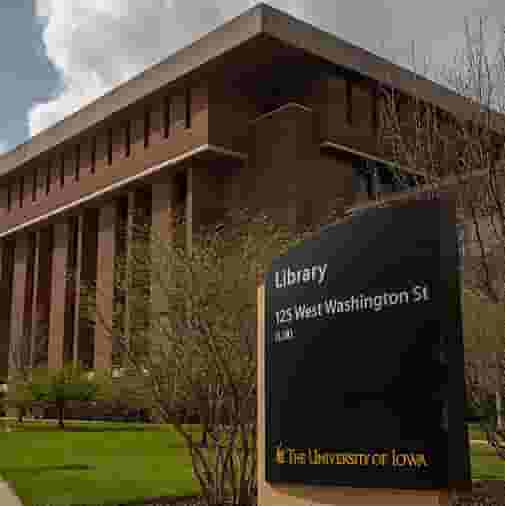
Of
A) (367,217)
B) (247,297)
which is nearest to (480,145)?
(247,297)

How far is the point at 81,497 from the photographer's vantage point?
14.1 meters

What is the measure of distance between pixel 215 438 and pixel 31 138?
5159 centimetres

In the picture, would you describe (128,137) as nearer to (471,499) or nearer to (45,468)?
(45,468)

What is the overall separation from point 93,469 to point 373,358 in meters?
14.8

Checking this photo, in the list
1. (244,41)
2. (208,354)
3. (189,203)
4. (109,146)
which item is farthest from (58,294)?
(208,354)

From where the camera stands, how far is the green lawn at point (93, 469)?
47.9 feet

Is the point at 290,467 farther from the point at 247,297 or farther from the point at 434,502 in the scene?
the point at 247,297

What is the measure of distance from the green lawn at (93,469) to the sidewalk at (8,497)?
152 millimetres

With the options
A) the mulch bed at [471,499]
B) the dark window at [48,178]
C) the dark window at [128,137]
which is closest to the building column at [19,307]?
the dark window at [48,178]

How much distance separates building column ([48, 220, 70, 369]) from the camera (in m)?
56.0

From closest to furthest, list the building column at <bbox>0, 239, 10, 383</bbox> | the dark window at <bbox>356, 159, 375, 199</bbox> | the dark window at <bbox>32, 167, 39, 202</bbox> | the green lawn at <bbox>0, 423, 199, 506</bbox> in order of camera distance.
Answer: the green lawn at <bbox>0, 423, 199, 506</bbox> → the dark window at <bbox>356, 159, 375, 199</bbox> → the dark window at <bbox>32, 167, 39, 202</bbox> → the building column at <bbox>0, 239, 10, 383</bbox>

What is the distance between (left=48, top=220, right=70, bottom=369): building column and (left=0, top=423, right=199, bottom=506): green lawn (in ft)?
82.4

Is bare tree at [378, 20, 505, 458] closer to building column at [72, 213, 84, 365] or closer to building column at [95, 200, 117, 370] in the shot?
building column at [95, 200, 117, 370]

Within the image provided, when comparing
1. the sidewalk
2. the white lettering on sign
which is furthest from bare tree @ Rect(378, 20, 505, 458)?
the sidewalk
